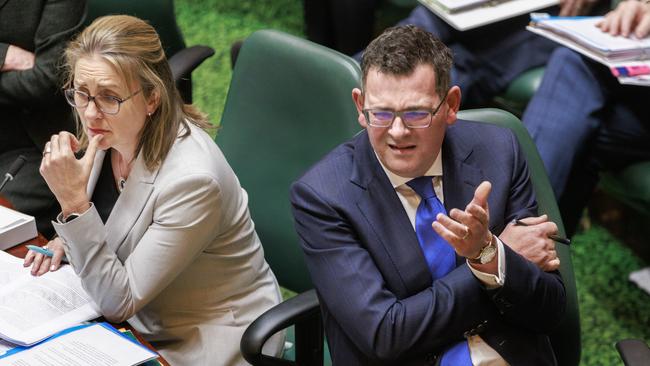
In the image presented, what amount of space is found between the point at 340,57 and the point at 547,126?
41.1 inches

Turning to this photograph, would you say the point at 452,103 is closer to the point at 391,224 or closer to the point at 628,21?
the point at 391,224

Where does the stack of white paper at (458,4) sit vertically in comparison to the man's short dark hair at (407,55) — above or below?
below

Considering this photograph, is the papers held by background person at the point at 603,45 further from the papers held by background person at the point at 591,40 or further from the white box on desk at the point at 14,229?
the white box on desk at the point at 14,229

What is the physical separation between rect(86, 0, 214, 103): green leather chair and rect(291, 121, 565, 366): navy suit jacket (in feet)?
3.82

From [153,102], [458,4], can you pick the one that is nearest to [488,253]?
[153,102]

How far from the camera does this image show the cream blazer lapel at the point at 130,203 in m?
2.05

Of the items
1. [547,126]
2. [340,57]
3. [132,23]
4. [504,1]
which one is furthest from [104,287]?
[504,1]

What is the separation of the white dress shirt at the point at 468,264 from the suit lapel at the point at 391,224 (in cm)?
3

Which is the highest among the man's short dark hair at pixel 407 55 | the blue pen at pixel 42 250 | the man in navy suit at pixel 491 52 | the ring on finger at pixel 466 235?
the man's short dark hair at pixel 407 55

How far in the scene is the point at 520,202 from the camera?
6.37 ft

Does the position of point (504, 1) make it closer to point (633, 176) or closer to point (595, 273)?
point (633, 176)

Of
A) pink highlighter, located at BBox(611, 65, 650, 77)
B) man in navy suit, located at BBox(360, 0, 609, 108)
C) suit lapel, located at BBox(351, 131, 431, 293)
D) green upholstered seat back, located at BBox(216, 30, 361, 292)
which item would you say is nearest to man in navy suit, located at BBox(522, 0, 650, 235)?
pink highlighter, located at BBox(611, 65, 650, 77)

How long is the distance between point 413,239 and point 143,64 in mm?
700

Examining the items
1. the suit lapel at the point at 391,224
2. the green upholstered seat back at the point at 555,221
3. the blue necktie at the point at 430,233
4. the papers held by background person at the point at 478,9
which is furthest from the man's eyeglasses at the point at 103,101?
the papers held by background person at the point at 478,9
